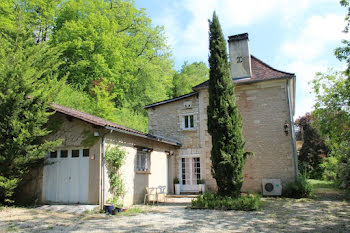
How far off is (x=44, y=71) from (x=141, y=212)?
6068mm

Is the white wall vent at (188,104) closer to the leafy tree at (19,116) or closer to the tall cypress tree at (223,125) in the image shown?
A: the tall cypress tree at (223,125)

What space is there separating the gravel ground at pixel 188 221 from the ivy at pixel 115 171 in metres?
1.32

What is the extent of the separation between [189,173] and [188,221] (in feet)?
23.2

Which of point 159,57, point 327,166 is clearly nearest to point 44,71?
point 159,57

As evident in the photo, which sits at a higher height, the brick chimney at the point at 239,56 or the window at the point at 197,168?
the brick chimney at the point at 239,56

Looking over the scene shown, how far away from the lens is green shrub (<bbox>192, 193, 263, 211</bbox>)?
8.61m

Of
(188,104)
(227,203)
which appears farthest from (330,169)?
(227,203)

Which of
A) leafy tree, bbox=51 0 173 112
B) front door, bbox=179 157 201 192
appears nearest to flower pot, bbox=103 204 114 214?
front door, bbox=179 157 201 192

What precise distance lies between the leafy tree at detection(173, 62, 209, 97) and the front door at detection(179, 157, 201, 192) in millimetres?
15174

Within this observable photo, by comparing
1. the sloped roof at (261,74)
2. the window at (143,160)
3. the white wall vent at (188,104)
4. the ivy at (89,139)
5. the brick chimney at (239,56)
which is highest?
the brick chimney at (239,56)

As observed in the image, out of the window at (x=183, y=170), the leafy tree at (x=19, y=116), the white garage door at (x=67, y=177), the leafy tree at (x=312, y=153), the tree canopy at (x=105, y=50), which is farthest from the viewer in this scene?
the leafy tree at (x=312, y=153)

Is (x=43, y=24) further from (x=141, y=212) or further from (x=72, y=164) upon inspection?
(x=141, y=212)

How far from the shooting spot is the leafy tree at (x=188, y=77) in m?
29.0

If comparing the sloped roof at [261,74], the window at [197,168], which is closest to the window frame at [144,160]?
the window at [197,168]
